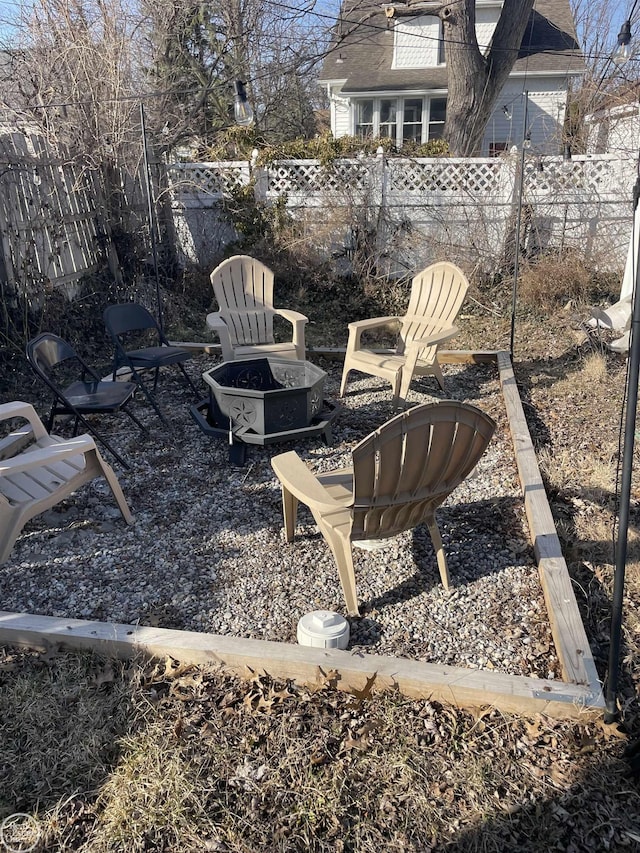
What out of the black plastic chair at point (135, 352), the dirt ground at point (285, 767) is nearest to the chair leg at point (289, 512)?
the dirt ground at point (285, 767)

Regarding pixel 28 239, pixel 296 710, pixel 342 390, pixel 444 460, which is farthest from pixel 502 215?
pixel 296 710

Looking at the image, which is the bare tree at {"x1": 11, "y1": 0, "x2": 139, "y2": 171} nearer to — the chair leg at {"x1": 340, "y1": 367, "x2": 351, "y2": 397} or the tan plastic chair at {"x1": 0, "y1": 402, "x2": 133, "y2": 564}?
the chair leg at {"x1": 340, "y1": 367, "x2": 351, "y2": 397}

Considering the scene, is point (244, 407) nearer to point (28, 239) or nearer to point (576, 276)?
point (28, 239)

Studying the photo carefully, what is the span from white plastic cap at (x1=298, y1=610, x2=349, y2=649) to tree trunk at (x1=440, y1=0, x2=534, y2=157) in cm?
880

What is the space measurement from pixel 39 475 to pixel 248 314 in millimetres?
2874

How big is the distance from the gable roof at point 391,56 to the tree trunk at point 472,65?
6148 millimetres

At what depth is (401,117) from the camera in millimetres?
15945

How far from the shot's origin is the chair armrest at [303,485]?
2.60 meters

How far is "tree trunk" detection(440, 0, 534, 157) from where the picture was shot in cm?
891

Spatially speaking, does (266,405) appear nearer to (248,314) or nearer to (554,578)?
(554,578)

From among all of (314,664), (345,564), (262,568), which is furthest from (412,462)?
(262,568)

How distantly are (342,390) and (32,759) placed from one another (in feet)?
12.2

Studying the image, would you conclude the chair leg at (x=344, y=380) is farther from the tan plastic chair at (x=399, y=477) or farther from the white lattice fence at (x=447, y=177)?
the white lattice fence at (x=447, y=177)

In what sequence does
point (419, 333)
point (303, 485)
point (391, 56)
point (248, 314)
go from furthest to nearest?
point (391, 56)
point (248, 314)
point (419, 333)
point (303, 485)
